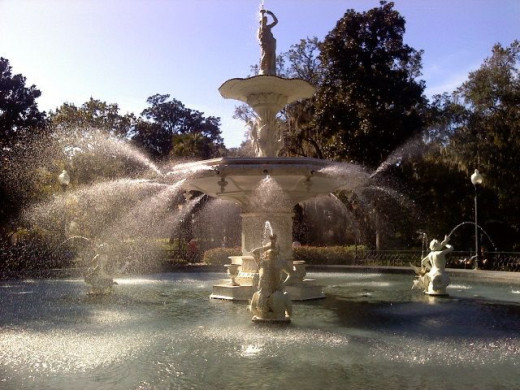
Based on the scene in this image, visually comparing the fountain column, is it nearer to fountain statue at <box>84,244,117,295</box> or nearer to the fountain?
the fountain

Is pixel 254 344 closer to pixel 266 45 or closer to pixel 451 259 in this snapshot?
pixel 266 45

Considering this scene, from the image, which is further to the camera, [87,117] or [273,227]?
[87,117]

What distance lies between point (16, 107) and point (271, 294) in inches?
1051

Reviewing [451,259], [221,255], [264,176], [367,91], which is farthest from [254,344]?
[367,91]

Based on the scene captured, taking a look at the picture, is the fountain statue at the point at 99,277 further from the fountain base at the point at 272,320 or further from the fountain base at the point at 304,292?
the fountain base at the point at 272,320

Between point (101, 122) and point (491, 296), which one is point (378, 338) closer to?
point (491, 296)

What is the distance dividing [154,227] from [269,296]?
2581 cm

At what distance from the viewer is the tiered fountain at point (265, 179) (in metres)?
11.1

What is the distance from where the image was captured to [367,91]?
1068 inches

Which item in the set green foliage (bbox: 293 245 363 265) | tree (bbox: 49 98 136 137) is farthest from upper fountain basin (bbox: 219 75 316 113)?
tree (bbox: 49 98 136 137)

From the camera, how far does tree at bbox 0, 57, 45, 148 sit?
29.4 metres

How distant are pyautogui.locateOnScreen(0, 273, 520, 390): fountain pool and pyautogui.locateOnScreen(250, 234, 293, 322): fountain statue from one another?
0.25 m

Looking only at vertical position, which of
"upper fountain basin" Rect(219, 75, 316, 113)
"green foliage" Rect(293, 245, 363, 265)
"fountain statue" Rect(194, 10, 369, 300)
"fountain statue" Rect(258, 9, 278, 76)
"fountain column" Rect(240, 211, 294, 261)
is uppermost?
"fountain statue" Rect(258, 9, 278, 76)

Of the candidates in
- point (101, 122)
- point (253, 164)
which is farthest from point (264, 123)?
point (101, 122)
